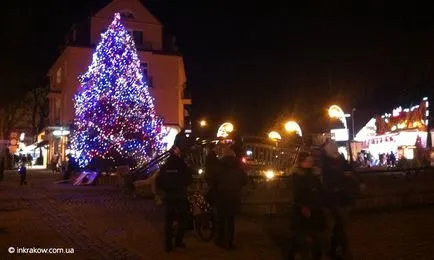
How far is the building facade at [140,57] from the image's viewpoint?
44875mm

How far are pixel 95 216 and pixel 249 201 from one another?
14.4 feet

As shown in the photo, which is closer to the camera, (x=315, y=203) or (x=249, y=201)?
(x=315, y=203)

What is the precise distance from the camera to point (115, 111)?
1235 inches

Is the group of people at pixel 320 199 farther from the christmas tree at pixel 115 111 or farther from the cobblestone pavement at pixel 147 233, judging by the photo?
the christmas tree at pixel 115 111

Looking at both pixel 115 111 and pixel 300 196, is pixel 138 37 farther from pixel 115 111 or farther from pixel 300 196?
pixel 300 196

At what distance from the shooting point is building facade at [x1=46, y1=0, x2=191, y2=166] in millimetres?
44875

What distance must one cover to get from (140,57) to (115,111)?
15.4 meters

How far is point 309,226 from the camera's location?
27.1 ft

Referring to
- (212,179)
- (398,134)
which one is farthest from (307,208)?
(398,134)

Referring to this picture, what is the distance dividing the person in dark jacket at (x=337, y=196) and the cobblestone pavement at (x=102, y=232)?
1117mm

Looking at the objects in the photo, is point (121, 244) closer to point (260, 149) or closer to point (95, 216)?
point (95, 216)

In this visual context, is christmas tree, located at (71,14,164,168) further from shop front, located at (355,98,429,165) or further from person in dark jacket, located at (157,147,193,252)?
person in dark jacket, located at (157,147,193,252)

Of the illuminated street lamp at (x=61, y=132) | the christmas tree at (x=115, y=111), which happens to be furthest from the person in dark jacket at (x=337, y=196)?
the illuminated street lamp at (x=61, y=132)

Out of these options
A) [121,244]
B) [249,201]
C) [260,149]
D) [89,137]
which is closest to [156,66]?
[89,137]
